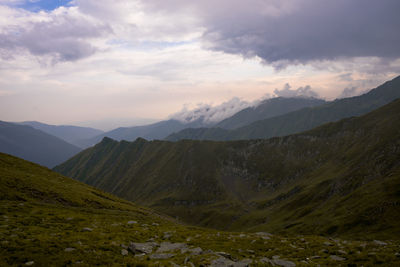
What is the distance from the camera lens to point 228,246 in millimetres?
27781

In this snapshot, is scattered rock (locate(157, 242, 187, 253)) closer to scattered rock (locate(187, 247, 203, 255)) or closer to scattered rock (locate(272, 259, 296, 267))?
scattered rock (locate(187, 247, 203, 255))

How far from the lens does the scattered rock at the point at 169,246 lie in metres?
25.2

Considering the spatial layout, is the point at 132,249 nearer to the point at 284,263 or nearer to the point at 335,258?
the point at 284,263

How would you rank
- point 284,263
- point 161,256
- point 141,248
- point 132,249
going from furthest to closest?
point 141,248
point 132,249
point 161,256
point 284,263

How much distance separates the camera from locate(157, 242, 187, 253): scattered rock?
25203 mm

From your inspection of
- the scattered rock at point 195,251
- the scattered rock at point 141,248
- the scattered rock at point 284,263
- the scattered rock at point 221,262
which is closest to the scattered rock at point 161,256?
the scattered rock at point 141,248

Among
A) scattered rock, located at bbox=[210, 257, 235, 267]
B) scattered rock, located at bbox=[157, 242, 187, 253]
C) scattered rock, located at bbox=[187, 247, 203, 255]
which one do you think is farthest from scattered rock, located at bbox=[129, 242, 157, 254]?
scattered rock, located at bbox=[210, 257, 235, 267]

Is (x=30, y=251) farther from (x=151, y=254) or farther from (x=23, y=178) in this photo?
(x=23, y=178)

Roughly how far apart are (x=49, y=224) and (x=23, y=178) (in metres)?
31.9

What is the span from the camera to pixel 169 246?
26625 mm

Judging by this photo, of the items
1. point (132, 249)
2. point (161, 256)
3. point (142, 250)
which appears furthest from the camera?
point (142, 250)

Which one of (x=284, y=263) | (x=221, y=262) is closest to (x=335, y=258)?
(x=284, y=263)

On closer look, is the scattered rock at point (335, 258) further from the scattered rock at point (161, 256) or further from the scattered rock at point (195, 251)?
the scattered rock at point (161, 256)

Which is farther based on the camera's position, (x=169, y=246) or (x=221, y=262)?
(x=169, y=246)
